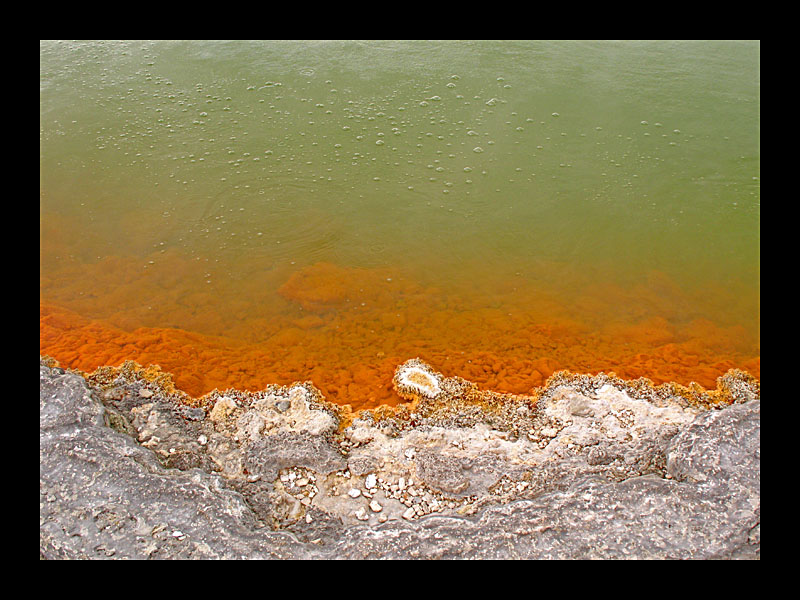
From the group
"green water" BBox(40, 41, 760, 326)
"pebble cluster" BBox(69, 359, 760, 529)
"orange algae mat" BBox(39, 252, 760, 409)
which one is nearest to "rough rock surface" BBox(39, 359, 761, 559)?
"pebble cluster" BBox(69, 359, 760, 529)

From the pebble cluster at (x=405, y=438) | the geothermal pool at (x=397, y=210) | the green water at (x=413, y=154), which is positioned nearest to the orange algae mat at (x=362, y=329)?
the geothermal pool at (x=397, y=210)

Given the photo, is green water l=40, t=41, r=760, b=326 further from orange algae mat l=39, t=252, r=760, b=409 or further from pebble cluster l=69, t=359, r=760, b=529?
pebble cluster l=69, t=359, r=760, b=529

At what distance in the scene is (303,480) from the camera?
134 inches

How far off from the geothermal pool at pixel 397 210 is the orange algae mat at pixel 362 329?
2 cm

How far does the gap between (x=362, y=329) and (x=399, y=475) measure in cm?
150

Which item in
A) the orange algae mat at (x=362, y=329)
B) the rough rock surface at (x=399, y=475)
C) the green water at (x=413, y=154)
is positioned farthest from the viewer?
the green water at (x=413, y=154)

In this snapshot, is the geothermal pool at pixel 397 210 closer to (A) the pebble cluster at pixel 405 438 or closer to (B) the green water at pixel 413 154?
(B) the green water at pixel 413 154

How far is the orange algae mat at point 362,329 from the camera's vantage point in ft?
14.0

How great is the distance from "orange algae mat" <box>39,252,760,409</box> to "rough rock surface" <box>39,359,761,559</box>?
0.80 feet

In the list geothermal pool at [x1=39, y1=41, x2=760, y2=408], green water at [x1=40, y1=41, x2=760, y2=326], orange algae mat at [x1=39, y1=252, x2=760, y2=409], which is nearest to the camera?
orange algae mat at [x1=39, y1=252, x2=760, y2=409]

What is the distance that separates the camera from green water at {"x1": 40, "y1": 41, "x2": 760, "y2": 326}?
548 cm

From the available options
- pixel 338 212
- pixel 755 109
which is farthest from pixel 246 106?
pixel 755 109

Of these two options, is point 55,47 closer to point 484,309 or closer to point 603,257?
point 484,309
